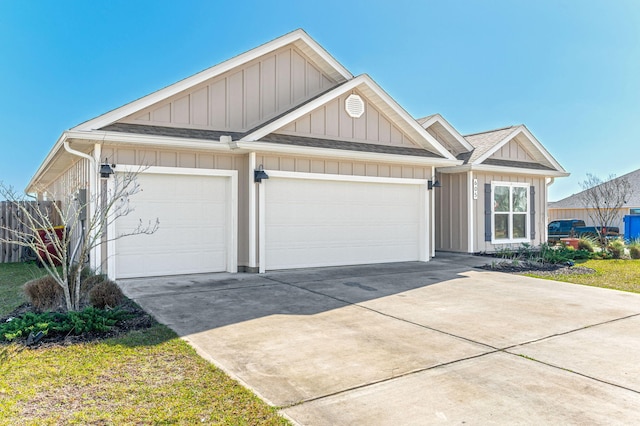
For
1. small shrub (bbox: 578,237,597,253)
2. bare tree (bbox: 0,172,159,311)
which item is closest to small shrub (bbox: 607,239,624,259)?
small shrub (bbox: 578,237,597,253)

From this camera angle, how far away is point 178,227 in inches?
383

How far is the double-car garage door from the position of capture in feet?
30.9

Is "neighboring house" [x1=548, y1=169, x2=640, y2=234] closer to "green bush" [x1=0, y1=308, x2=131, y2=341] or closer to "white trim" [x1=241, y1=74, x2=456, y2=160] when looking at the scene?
"white trim" [x1=241, y1=74, x2=456, y2=160]

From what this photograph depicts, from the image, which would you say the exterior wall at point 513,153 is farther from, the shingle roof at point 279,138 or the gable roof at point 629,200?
the gable roof at point 629,200

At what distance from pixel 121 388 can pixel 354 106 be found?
9.11 m

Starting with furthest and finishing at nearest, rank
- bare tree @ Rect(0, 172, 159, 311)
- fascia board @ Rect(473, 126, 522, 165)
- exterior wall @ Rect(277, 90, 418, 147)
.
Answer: fascia board @ Rect(473, 126, 522, 165), exterior wall @ Rect(277, 90, 418, 147), bare tree @ Rect(0, 172, 159, 311)

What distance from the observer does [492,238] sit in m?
14.5

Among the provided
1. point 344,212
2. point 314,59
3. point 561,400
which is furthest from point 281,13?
point 561,400

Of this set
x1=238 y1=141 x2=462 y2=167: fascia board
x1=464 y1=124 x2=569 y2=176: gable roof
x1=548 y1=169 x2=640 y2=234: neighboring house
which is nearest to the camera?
x1=238 y1=141 x2=462 y2=167: fascia board

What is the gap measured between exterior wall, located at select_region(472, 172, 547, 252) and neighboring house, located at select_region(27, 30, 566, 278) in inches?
80.2

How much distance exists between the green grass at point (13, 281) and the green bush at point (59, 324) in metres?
1.38

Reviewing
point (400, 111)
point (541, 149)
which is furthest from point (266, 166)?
point (541, 149)

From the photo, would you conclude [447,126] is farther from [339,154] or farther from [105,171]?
[105,171]

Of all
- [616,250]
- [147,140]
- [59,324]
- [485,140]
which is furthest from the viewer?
[485,140]
